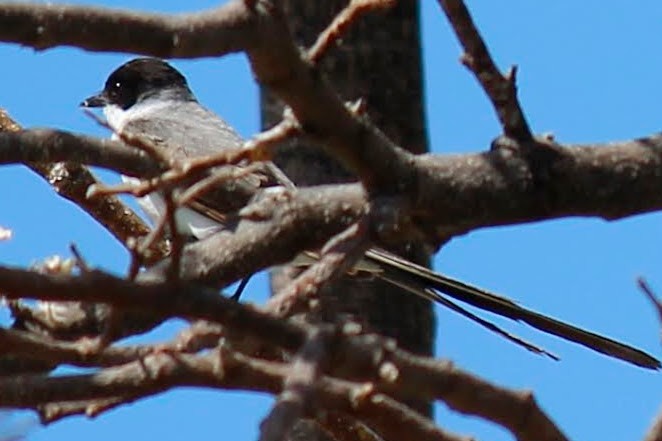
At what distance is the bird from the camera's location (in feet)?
11.3

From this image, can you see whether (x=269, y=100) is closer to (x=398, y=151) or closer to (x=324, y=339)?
(x=398, y=151)

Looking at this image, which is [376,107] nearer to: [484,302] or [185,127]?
[484,302]

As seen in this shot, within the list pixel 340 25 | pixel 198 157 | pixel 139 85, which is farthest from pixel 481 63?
pixel 139 85

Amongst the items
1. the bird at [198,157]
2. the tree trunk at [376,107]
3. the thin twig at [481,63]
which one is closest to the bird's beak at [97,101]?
the bird at [198,157]

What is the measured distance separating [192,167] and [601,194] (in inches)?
30.0

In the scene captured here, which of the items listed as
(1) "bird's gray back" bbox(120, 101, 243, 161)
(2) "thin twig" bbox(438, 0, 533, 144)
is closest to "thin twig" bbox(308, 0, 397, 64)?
(2) "thin twig" bbox(438, 0, 533, 144)

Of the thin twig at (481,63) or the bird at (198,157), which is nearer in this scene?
the thin twig at (481,63)

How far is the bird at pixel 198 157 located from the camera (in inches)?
136

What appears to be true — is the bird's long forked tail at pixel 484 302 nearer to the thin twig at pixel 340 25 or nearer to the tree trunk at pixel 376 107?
the tree trunk at pixel 376 107

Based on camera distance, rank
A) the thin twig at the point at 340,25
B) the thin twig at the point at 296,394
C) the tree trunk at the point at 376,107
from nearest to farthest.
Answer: the thin twig at the point at 296,394, the thin twig at the point at 340,25, the tree trunk at the point at 376,107

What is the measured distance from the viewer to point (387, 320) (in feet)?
15.0

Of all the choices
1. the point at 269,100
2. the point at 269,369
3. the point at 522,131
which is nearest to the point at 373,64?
the point at 269,100

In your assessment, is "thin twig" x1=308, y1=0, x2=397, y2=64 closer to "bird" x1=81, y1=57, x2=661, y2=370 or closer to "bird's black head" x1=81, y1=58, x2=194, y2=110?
"bird" x1=81, y1=57, x2=661, y2=370

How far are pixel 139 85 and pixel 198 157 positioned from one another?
15.4 ft
